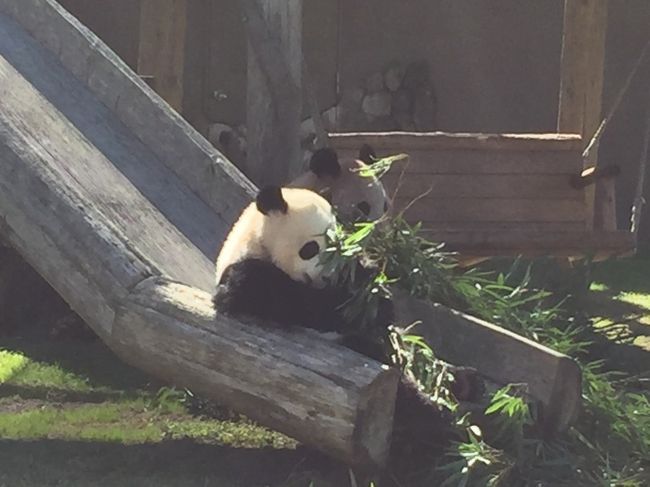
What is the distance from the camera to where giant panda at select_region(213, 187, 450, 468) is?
10.6ft

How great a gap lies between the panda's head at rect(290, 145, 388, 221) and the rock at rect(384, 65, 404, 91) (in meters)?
5.73

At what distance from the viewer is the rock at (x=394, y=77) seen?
33.8 ft

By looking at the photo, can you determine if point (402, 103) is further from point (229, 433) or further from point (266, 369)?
point (266, 369)

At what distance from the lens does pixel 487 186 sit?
5.82m

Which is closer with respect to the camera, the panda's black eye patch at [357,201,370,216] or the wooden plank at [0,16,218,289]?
the wooden plank at [0,16,218,289]

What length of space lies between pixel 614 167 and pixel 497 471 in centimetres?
317

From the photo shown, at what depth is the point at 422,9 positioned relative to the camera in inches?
409

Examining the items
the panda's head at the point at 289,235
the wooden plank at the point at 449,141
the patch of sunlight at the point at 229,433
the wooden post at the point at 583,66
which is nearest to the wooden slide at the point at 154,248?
the panda's head at the point at 289,235

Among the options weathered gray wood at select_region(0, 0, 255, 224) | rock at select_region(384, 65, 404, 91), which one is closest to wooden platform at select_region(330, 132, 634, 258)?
weathered gray wood at select_region(0, 0, 255, 224)

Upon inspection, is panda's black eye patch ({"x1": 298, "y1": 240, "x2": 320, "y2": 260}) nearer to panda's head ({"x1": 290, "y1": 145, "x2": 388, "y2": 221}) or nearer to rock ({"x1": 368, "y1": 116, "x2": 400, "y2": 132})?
panda's head ({"x1": 290, "y1": 145, "x2": 388, "y2": 221})

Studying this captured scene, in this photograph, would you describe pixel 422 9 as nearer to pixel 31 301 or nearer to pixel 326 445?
pixel 31 301

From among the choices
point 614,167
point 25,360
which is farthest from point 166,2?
point 614,167

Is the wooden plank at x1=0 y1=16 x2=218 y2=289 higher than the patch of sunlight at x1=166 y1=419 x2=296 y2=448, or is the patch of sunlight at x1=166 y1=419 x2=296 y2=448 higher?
the wooden plank at x1=0 y1=16 x2=218 y2=289

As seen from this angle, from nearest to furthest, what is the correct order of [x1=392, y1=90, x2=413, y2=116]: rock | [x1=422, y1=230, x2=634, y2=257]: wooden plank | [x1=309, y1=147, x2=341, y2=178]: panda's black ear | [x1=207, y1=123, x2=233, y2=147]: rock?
1. [x1=309, y1=147, x2=341, y2=178]: panda's black ear
2. [x1=422, y1=230, x2=634, y2=257]: wooden plank
3. [x1=207, y1=123, x2=233, y2=147]: rock
4. [x1=392, y1=90, x2=413, y2=116]: rock
